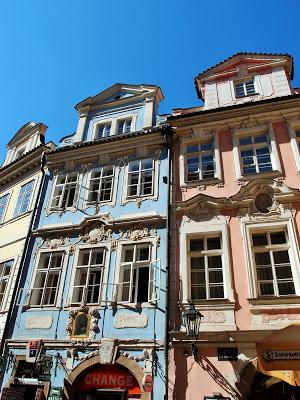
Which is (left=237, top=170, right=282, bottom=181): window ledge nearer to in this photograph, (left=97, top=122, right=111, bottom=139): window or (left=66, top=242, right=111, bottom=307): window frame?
(left=66, top=242, right=111, bottom=307): window frame

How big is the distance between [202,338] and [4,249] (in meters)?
9.27

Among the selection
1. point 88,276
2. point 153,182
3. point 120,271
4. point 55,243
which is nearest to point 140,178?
point 153,182

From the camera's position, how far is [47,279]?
1242cm

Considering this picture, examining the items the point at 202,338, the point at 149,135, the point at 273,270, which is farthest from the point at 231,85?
the point at 202,338

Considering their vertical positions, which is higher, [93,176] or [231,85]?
[231,85]

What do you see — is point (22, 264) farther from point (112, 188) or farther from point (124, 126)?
point (124, 126)

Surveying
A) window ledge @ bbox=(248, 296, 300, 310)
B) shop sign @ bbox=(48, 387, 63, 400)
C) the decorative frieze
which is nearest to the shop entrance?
shop sign @ bbox=(48, 387, 63, 400)

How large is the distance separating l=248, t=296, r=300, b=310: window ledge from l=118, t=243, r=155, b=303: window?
2.97m

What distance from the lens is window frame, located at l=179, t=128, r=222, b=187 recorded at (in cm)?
1215

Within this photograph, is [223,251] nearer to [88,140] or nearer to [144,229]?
[144,229]

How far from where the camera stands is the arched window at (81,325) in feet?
35.7

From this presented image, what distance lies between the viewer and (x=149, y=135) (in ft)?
45.5

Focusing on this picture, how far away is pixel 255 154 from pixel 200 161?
6.23 feet

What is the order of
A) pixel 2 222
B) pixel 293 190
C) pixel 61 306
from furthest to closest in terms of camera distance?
pixel 2 222 → pixel 61 306 → pixel 293 190
